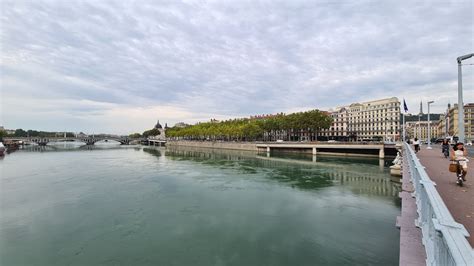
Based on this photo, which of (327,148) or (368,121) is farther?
(368,121)

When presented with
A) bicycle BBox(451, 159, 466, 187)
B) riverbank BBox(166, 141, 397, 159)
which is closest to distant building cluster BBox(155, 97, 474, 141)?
riverbank BBox(166, 141, 397, 159)

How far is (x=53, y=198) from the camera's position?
22.4 meters

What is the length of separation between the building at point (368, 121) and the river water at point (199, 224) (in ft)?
300

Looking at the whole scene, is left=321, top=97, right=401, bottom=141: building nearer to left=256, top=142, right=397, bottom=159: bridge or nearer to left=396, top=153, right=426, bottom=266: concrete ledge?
left=256, top=142, right=397, bottom=159: bridge

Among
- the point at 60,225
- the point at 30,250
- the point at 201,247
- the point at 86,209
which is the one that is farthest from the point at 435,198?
the point at 86,209

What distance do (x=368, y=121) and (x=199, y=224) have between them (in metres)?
118

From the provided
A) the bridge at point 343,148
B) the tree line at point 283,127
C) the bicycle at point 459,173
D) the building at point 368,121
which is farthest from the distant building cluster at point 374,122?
the bicycle at point 459,173

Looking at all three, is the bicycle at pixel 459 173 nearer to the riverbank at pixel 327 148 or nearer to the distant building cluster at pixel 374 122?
the riverbank at pixel 327 148

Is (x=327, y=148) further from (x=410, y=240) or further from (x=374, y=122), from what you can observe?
(x=410, y=240)

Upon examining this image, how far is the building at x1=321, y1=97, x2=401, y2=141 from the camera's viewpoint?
107 meters

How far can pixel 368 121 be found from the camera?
116062 mm

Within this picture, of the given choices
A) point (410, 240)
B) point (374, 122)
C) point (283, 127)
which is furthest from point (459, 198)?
point (374, 122)

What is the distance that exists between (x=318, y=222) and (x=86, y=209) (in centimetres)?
1642

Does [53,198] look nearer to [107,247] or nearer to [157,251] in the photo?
[107,247]
